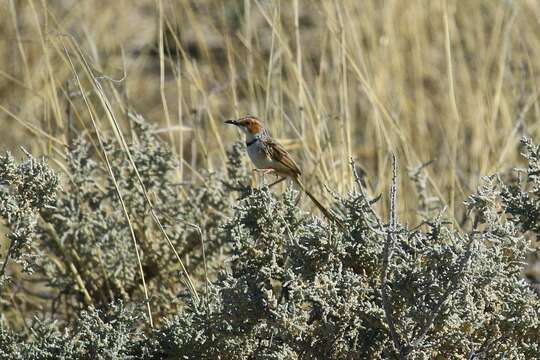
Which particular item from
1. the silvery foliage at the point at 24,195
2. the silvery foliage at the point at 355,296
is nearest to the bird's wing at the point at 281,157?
the silvery foliage at the point at 355,296

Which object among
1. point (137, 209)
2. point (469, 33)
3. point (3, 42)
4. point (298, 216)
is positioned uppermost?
point (469, 33)

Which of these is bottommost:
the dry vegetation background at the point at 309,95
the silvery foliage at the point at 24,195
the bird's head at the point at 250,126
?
the silvery foliage at the point at 24,195

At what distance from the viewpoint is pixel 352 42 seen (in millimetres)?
4633

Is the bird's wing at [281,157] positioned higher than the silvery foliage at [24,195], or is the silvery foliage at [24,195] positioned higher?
the bird's wing at [281,157]

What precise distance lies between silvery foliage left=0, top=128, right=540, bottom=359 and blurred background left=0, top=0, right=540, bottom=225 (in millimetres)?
732

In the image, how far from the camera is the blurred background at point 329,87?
156 inches

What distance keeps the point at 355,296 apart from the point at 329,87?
9.34 feet

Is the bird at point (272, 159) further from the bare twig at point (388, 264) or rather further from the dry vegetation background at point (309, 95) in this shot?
the bare twig at point (388, 264)

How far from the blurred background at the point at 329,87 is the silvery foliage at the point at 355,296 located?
0.73 meters

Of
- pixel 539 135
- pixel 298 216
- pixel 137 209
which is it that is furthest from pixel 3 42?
pixel 298 216

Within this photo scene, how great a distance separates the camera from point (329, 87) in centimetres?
526

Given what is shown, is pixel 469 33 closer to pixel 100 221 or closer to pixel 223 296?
pixel 100 221

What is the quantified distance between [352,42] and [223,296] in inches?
91.7

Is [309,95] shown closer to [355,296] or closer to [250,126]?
[250,126]
